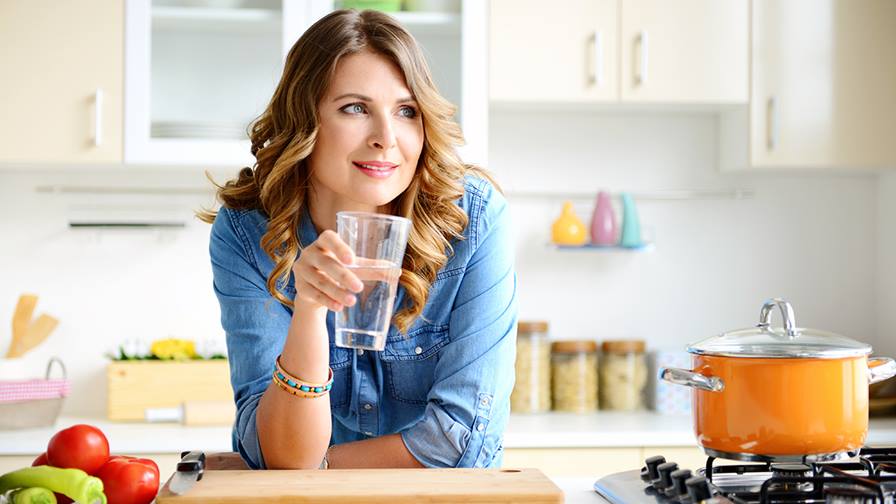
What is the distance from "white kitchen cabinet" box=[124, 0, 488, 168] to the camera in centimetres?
285

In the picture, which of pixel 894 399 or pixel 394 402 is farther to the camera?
pixel 894 399

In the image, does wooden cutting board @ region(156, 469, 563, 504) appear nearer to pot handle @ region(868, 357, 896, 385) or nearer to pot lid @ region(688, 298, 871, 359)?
pot lid @ region(688, 298, 871, 359)

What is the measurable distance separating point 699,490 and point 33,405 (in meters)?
2.16

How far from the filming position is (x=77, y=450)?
45.9 inches

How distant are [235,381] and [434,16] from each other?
5.61 ft

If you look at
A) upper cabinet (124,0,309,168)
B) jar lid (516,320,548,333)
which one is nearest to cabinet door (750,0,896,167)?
jar lid (516,320,548,333)

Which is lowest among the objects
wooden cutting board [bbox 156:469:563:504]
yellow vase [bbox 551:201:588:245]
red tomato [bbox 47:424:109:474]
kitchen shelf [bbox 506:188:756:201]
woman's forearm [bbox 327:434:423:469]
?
woman's forearm [bbox 327:434:423:469]

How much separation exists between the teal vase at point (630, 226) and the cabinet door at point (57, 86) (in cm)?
152

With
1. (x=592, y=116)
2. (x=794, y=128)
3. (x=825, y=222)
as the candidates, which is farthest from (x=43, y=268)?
(x=825, y=222)

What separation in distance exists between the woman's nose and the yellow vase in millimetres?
1798

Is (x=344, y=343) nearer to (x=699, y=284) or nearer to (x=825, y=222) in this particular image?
(x=699, y=284)

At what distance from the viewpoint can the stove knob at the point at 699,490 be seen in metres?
1.06

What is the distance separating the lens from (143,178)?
3188mm

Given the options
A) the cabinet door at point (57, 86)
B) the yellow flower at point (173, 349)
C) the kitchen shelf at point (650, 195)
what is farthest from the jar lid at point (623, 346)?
the cabinet door at point (57, 86)
